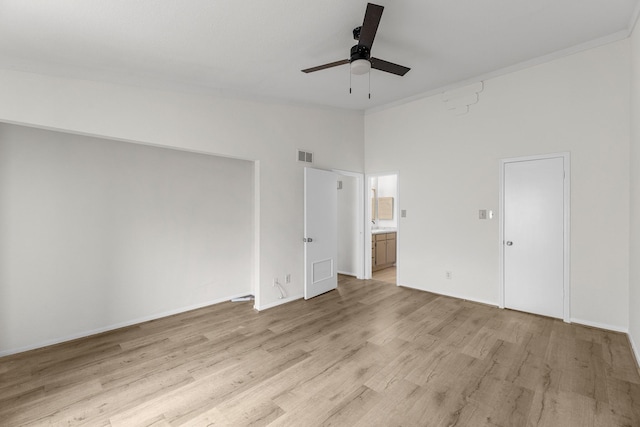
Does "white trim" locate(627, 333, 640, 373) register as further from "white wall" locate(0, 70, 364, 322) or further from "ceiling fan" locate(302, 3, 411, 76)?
"white wall" locate(0, 70, 364, 322)

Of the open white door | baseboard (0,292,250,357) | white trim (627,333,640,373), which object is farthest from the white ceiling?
white trim (627,333,640,373)

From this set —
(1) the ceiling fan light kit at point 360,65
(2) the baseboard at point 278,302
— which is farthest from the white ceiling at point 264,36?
(2) the baseboard at point 278,302

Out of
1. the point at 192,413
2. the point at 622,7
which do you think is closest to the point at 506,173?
the point at 622,7

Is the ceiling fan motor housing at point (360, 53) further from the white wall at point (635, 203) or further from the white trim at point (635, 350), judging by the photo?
the white trim at point (635, 350)

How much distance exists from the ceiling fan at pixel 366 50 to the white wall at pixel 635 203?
2.17 meters

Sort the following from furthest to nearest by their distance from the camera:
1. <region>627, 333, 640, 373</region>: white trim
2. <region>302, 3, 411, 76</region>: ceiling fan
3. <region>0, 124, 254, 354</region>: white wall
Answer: <region>0, 124, 254, 354</region>: white wall
<region>627, 333, 640, 373</region>: white trim
<region>302, 3, 411, 76</region>: ceiling fan

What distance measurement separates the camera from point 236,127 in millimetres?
3771

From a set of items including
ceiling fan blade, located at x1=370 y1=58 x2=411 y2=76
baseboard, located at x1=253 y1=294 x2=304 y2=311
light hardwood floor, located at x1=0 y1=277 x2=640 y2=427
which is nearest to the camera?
light hardwood floor, located at x1=0 y1=277 x2=640 y2=427

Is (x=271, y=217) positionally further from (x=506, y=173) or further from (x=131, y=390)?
(x=506, y=173)

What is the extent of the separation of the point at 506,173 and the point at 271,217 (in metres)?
3.34

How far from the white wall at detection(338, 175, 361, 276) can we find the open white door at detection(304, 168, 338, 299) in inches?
35.3

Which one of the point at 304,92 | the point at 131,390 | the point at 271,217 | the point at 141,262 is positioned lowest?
the point at 131,390

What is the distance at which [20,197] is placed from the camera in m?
2.81

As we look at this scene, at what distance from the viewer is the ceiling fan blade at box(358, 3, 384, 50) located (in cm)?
202
